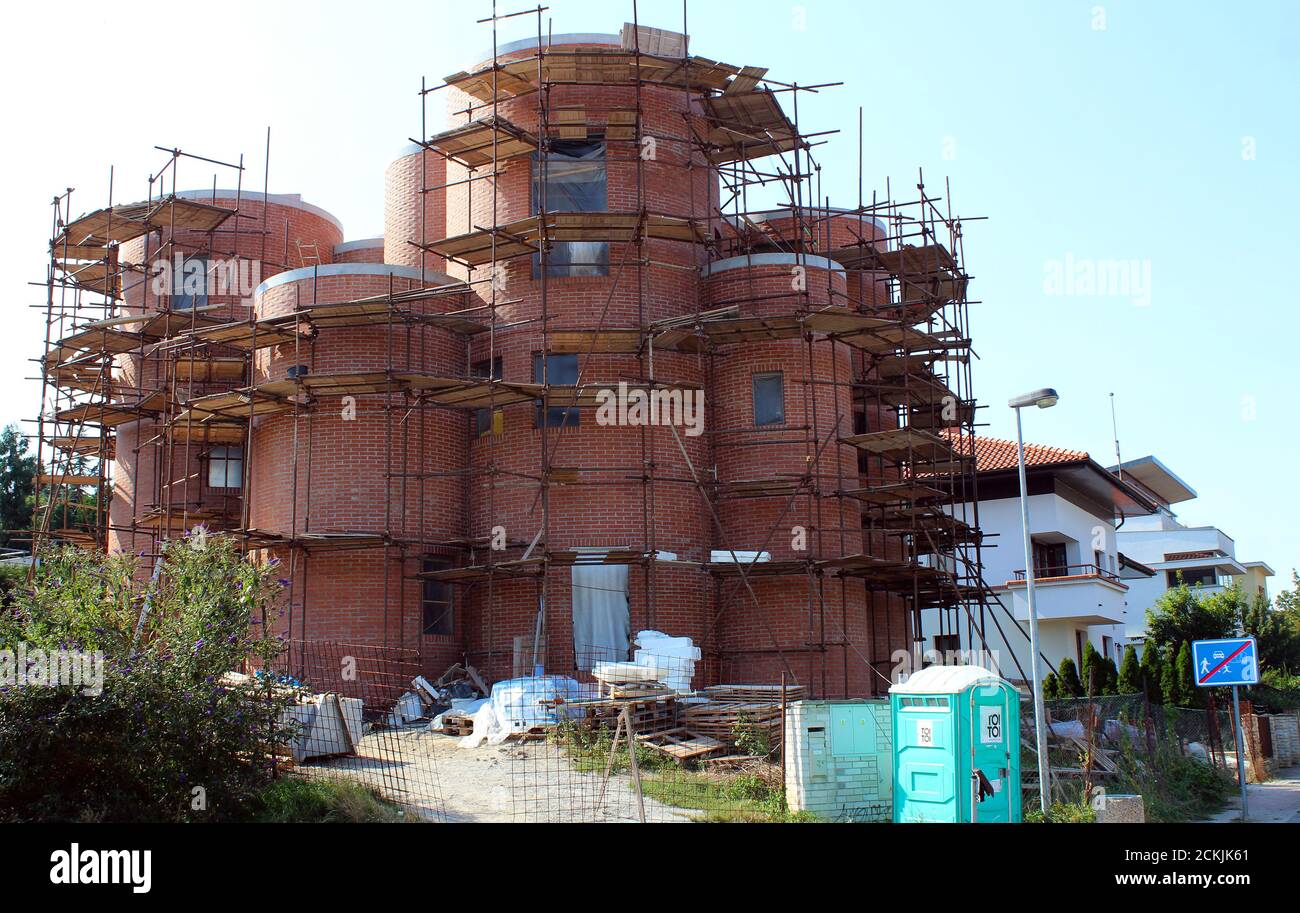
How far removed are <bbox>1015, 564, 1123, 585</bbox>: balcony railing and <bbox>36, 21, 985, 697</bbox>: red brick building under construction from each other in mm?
10816

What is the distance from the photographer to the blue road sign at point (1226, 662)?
19719mm

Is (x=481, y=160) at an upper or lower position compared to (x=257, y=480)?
upper

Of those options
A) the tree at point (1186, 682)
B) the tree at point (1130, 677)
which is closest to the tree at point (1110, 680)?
the tree at point (1130, 677)

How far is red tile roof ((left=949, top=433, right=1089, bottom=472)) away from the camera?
39581 mm

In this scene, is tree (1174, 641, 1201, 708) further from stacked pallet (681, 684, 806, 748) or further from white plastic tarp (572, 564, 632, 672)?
white plastic tarp (572, 564, 632, 672)

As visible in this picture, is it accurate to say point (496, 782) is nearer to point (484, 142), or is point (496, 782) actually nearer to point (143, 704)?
point (143, 704)

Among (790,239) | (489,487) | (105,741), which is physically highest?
(790,239)

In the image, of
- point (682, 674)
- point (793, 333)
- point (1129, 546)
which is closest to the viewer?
point (682, 674)

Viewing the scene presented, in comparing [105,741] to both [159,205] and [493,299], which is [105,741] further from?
[159,205]

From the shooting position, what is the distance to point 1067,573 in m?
39.6

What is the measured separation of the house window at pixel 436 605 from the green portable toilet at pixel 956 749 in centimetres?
1259

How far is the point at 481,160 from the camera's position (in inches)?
1123
